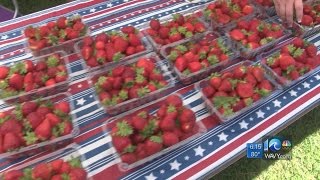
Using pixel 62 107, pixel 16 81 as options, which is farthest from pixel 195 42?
pixel 16 81

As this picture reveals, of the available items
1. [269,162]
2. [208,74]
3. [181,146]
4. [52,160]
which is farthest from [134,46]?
[269,162]

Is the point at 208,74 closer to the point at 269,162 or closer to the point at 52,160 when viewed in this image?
the point at 269,162

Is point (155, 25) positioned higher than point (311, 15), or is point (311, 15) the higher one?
point (155, 25)

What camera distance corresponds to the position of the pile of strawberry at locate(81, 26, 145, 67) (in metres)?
1.32

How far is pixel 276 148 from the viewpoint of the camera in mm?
1426

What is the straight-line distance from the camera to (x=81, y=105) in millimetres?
1326

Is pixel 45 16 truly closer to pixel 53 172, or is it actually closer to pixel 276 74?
pixel 53 172

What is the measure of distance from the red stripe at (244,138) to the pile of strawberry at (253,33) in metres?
0.33

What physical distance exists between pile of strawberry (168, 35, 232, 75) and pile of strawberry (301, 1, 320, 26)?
1.83 ft

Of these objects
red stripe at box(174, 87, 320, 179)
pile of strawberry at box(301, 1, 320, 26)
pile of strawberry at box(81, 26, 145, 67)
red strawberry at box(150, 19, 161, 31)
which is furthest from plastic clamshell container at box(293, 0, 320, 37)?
pile of strawberry at box(81, 26, 145, 67)

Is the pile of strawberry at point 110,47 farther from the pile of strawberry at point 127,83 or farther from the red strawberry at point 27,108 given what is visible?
the red strawberry at point 27,108

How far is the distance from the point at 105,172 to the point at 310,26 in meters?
1.33

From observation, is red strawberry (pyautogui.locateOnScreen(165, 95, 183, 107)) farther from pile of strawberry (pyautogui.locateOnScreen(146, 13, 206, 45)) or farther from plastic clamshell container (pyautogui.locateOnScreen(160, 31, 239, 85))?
pile of strawberry (pyautogui.locateOnScreen(146, 13, 206, 45))

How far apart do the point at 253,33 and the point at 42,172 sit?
1.13 meters
